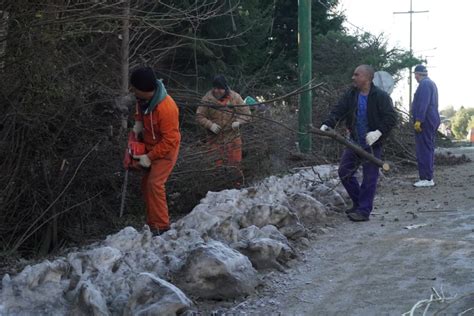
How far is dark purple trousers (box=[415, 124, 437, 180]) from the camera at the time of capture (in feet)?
36.0

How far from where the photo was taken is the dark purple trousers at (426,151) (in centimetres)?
1098

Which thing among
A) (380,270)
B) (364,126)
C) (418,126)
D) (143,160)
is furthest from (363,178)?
(418,126)

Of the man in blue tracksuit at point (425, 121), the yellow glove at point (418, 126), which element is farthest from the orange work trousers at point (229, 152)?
the man in blue tracksuit at point (425, 121)

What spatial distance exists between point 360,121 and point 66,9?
3.92 m

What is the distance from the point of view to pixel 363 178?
7941mm

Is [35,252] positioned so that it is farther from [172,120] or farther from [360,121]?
[360,121]

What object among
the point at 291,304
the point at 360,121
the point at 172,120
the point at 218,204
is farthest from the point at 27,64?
the point at 360,121

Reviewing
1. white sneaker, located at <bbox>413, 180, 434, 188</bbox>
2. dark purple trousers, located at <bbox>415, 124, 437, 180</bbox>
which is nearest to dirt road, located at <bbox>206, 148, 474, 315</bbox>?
white sneaker, located at <bbox>413, 180, 434, 188</bbox>

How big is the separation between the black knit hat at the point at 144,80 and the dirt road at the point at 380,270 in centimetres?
229

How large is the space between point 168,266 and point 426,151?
719cm

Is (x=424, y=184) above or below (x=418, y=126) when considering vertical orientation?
below

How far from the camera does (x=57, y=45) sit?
638cm

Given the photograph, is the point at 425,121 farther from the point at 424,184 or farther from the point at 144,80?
the point at 144,80

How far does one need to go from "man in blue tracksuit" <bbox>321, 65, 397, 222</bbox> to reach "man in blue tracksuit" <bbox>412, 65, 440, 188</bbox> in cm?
314
